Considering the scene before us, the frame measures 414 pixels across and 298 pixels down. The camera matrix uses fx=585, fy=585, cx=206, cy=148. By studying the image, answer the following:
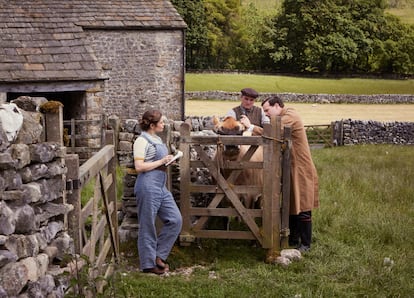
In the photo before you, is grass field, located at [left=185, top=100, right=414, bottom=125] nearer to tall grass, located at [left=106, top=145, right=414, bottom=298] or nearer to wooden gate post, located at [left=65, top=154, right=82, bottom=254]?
tall grass, located at [left=106, top=145, right=414, bottom=298]

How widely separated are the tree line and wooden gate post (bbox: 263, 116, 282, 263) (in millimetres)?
65378

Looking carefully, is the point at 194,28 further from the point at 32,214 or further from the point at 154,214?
the point at 32,214

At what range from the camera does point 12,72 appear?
47.7 feet

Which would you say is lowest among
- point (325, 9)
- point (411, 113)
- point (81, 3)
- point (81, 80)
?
point (411, 113)

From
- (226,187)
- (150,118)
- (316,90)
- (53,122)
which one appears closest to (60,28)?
(226,187)

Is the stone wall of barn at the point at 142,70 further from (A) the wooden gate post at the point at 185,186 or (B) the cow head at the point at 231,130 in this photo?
(A) the wooden gate post at the point at 185,186

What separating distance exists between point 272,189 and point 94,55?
10520mm

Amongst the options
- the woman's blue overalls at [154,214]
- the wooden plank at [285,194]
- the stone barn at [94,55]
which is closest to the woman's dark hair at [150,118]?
the woman's blue overalls at [154,214]

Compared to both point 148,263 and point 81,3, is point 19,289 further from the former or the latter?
point 81,3

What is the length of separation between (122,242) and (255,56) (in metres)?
75.8

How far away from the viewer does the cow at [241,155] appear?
735cm

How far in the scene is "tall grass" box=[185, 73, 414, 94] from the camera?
57.4 metres

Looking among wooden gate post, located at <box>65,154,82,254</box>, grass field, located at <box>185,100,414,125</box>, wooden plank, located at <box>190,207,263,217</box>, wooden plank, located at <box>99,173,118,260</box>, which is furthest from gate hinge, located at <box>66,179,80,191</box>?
grass field, located at <box>185,100,414,125</box>

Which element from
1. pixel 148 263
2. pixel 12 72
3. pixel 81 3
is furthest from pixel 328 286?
pixel 81 3
